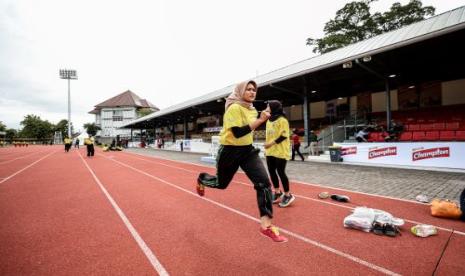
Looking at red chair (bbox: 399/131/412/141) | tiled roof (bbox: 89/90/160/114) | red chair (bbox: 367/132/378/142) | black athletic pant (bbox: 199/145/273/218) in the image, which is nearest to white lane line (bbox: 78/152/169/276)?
Answer: black athletic pant (bbox: 199/145/273/218)

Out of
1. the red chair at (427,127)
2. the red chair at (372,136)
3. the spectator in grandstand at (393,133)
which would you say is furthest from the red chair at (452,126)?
the red chair at (372,136)

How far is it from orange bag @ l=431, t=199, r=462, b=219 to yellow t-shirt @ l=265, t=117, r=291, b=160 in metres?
2.54

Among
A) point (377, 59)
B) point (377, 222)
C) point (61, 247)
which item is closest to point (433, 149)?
point (377, 59)

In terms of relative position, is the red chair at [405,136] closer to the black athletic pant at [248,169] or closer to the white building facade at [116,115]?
the black athletic pant at [248,169]

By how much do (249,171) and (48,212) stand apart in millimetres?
4300

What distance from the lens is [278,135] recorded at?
453 centimetres

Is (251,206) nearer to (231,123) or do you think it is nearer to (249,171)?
(249,171)

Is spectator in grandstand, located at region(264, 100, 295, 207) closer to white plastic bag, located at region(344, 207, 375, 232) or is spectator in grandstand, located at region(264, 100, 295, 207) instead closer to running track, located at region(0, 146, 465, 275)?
running track, located at region(0, 146, 465, 275)

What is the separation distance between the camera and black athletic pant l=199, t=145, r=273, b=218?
9.49 feet

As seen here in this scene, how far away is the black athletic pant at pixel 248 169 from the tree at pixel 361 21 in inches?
1431

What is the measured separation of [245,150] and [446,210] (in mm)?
3588

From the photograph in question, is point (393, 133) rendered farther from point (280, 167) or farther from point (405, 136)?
point (280, 167)

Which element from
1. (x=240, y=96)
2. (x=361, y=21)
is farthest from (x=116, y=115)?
(x=240, y=96)

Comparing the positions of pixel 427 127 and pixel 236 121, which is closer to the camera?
pixel 236 121
